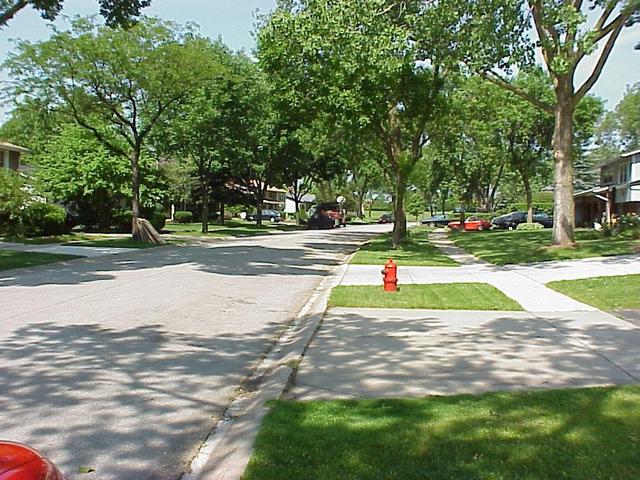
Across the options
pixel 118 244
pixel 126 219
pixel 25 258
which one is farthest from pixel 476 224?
pixel 25 258

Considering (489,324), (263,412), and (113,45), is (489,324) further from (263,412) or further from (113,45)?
(113,45)

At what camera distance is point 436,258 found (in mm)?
22766

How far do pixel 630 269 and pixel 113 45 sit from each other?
20.9m

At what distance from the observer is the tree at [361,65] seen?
1984 centimetres

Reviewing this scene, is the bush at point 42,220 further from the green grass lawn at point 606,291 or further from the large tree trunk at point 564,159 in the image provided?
the green grass lawn at point 606,291

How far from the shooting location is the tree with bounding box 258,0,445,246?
19.8 metres

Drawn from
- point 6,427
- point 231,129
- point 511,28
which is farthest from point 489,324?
point 231,129

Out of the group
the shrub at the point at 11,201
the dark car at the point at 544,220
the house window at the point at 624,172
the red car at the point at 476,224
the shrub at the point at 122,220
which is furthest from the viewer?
the dark car at the point at 544,220

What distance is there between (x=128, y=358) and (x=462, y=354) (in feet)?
12.5

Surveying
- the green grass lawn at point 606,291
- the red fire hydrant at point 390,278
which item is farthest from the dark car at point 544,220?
the red fire hydrant at point 390,278

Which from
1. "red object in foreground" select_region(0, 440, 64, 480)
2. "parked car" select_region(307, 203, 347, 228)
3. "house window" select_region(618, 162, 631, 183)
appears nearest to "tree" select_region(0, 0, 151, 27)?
"red object in foreground" select_region(0, 440, 64, 480)

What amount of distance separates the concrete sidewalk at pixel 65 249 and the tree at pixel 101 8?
8103 millimetres

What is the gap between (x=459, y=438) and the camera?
14.5ft

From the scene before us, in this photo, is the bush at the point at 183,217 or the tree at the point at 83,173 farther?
the bush at the point at 183,217
